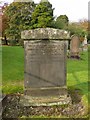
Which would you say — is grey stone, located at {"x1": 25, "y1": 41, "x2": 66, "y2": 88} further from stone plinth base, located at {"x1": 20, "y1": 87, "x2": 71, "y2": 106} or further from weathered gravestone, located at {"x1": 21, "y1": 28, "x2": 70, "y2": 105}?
stone plinth base, located at {"x1": 20, "y1": 87, "x2": 71, "y2": 106}

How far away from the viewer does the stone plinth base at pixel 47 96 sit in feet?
22.9

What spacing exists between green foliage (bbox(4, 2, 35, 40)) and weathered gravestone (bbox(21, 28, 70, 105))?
128 ft

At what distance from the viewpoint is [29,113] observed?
6.26 meters

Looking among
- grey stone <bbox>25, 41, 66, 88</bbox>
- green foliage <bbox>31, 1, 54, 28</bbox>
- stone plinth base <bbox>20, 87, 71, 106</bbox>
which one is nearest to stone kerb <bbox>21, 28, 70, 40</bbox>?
grey stone <bbox>25, 41, 66, 88</bbox>

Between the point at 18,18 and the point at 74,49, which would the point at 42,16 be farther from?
the point at 74,49

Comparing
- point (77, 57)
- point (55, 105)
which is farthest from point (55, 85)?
point (77, 57)

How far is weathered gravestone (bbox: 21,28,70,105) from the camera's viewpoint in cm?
704

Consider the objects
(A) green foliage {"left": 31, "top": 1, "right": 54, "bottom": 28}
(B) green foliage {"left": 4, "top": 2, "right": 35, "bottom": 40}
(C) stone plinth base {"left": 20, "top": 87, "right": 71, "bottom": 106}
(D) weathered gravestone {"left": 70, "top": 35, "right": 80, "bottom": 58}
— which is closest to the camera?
(C) stone plinth base {"left": 20, "top": 87, "right": 71, "bottom": 106}

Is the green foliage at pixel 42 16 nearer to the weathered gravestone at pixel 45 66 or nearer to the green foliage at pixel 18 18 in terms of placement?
the green foliage at pixel 18 18

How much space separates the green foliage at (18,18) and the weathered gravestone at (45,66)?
128 ft

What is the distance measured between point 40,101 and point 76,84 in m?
2.76

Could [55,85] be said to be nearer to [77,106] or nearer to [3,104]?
[77,106]

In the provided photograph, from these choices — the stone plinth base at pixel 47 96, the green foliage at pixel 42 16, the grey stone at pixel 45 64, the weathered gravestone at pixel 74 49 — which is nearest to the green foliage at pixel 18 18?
the green foliage at pixel 42 16

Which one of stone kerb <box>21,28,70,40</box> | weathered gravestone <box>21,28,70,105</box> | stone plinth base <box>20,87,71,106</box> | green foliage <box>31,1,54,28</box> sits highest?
green foliage <box>31,1,54,28</box>
